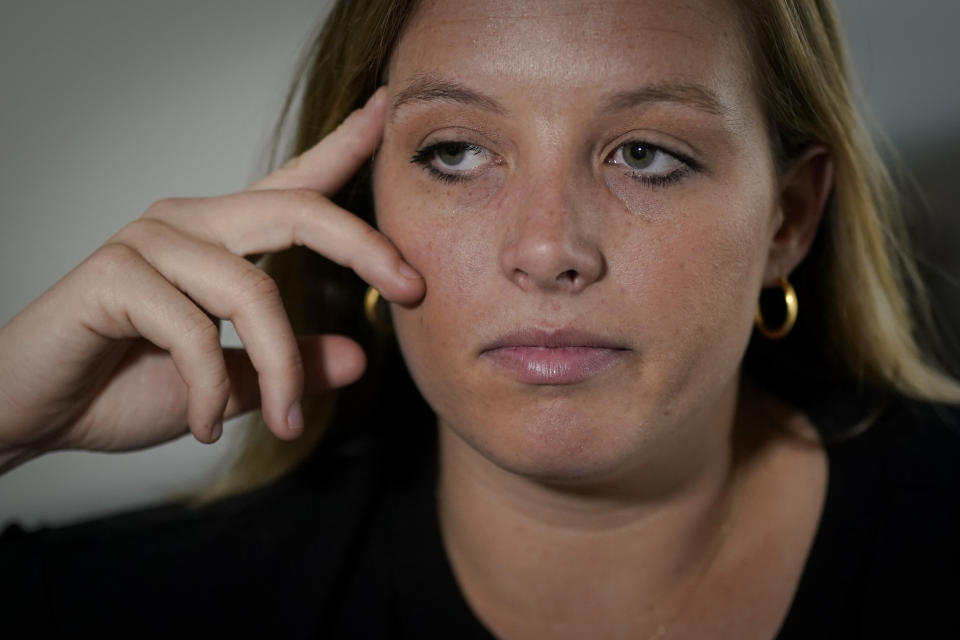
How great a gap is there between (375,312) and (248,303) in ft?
1.23

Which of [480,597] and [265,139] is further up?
[265,139]

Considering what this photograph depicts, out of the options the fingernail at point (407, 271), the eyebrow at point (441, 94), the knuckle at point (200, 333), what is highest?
the eyebrow at point (441, 94)

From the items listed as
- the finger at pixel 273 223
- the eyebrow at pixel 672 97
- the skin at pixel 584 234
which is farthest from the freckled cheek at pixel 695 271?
the finger at pixel 273 223

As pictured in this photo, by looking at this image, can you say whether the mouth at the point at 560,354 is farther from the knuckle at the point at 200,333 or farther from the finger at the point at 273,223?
the knuckle at the point at 200,333

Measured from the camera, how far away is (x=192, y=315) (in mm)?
1351

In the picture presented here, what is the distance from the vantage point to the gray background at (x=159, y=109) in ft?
6.37

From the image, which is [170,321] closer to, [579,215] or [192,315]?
[192,315]

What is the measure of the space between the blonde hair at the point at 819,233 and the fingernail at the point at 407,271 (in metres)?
0.28

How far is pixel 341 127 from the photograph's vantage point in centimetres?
146

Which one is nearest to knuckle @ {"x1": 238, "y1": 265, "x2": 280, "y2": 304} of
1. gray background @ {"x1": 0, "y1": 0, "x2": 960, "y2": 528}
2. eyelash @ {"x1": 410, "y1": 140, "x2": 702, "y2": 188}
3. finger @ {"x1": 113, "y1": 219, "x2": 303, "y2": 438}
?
finger @ {"x1": 113, "y1": 219, "x2": 303, "y2": 438}

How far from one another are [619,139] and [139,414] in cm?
85

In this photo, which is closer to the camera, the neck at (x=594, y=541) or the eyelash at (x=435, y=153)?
the eyelash at (x=435, y=153)

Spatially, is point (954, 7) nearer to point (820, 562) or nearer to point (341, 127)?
point (820, 562)

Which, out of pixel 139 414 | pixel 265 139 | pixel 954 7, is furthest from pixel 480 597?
pixel 954 7
